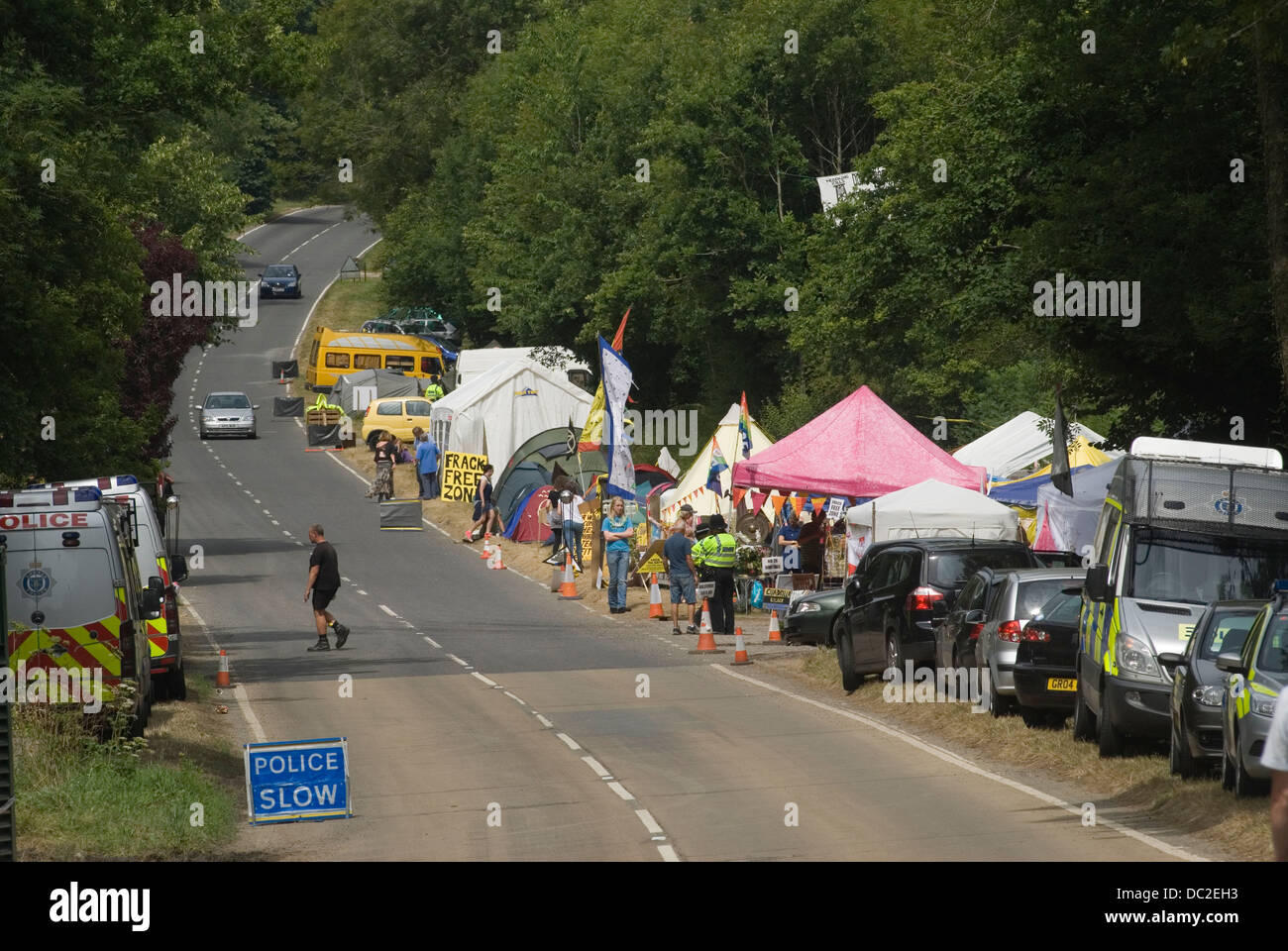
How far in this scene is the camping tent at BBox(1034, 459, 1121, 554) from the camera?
26.5 m

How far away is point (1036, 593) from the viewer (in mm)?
17578

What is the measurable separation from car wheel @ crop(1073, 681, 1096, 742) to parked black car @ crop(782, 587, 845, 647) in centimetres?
941

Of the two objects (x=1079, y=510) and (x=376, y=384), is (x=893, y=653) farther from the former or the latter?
(x=376, y=384)

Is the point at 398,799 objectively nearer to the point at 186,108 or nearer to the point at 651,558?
the point at 186,108

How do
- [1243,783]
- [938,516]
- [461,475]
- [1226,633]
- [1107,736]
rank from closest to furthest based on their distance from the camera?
[1243,783]
[1226,633]
[1107,736]
[938,516]
[461,475]

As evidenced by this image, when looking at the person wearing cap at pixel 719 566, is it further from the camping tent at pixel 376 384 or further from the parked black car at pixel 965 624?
the camping tent at pixel 376 384

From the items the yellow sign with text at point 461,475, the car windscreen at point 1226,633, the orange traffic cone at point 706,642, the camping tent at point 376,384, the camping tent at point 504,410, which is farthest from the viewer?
the camping tent at point 376,384

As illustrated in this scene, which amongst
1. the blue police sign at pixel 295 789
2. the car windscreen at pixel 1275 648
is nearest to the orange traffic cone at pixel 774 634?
the blue police sign at pixel 295 789

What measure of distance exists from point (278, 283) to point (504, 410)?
167 ft

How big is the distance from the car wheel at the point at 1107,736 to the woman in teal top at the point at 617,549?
15.9 m

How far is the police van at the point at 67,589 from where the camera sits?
15781 mm

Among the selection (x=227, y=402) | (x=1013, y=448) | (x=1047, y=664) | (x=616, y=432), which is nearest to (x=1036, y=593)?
(x=1047, y=664)

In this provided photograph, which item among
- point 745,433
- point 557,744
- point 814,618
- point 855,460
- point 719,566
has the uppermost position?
point 745,433

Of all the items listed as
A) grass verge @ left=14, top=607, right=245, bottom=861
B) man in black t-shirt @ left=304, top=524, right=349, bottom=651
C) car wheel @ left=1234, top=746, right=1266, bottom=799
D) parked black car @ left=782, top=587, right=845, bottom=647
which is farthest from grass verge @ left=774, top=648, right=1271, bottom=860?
man in black t-shirt @ left=304, top=524, right=349, bottom=651
